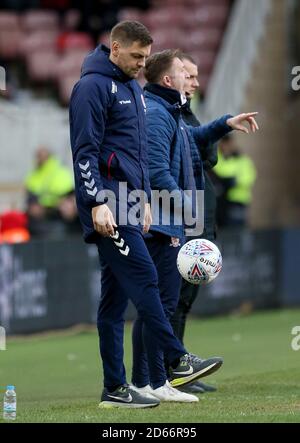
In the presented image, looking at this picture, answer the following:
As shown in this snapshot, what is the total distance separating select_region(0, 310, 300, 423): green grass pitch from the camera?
8.21m

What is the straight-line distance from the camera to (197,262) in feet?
30.1

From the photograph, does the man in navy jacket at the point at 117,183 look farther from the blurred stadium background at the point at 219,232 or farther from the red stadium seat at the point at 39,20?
the red stadium seat at the point at 39,20

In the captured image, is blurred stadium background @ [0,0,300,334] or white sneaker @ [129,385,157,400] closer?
white sneaker @ [129,385,157,400]

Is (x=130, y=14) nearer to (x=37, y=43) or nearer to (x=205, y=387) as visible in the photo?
(x=37, y=43)

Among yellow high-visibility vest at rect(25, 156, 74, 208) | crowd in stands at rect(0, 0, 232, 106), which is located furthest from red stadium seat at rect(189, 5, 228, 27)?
yellow high-visibility vest at rect(25, 156, 74, 208)

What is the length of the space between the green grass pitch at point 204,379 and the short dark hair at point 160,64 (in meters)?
2.48

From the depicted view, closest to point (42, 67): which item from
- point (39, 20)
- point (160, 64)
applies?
point (39, 20)

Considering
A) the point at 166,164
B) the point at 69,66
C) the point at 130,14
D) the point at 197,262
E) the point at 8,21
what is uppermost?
the point at 130,14

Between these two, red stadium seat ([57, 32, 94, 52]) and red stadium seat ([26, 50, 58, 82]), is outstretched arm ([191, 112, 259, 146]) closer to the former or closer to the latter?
red stadium seat ([26, 50, 58, 82])

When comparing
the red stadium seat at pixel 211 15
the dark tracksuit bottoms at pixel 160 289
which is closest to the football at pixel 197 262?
the dark tracksuit bottoms at pixel 160 289

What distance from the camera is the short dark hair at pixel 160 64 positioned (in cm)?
962

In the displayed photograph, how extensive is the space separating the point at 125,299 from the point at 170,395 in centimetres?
78

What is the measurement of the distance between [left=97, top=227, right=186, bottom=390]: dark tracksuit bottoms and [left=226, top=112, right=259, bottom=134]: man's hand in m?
1.34

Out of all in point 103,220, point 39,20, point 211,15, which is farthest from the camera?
point 211,15
